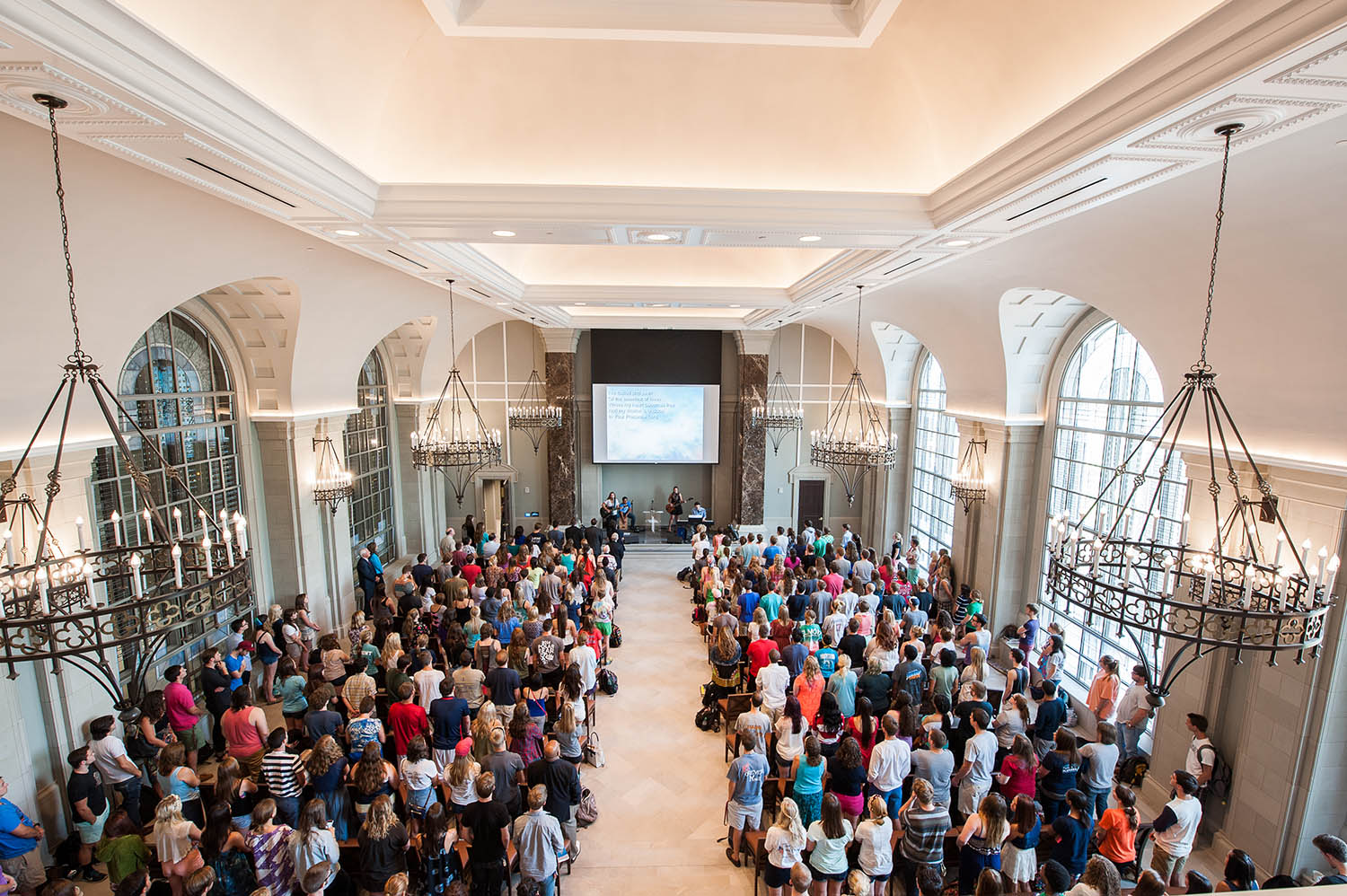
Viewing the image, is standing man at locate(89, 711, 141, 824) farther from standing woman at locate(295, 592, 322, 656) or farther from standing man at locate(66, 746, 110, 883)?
standing woman at locate(295, 592, 322, 656)

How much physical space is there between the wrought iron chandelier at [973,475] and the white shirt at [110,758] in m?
9.70

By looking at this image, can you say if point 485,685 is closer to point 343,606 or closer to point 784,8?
point 343,606

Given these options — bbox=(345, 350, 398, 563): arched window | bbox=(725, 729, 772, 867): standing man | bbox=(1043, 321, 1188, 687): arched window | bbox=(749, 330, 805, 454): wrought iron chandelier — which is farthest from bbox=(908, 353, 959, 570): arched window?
bbox=(345, 350, 398, 563): arched window

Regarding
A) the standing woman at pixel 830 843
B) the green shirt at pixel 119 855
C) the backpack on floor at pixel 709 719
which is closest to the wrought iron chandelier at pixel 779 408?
the backpack on floor at pixel 709 719

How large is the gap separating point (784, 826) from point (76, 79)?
5.29 m

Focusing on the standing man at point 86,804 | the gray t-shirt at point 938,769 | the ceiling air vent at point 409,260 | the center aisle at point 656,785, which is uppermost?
the ceiling air vent at point 409,260

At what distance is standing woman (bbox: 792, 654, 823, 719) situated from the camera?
5652 millimetres

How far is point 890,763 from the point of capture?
4.73 meters

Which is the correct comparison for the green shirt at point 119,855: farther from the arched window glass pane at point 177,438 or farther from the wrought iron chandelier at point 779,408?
the wrought iron chandelier at point 779,408

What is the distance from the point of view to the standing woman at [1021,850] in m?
3.97

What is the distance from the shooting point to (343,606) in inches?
373

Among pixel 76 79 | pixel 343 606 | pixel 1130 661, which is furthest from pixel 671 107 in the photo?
pixel 343 606

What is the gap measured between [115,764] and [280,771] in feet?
5.59

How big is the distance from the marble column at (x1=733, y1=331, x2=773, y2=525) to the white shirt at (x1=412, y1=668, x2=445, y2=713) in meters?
9.51
